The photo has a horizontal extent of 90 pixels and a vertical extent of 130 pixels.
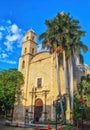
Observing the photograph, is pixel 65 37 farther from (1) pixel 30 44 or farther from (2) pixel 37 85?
(1) pixel 30 44

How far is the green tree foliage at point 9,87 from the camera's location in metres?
37.4

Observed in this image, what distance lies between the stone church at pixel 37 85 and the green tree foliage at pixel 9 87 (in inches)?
52.0

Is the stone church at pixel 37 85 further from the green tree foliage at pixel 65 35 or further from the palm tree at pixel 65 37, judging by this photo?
the green tree foliage at pixel 65 35

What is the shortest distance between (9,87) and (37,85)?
18.8 ft

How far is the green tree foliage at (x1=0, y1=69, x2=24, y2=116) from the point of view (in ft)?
123

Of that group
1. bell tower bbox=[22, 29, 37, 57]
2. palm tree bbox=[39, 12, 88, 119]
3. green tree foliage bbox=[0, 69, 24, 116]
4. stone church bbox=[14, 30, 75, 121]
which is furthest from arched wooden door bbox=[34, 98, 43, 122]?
Result: bell tower bbox=[22, 29, 37, 57]

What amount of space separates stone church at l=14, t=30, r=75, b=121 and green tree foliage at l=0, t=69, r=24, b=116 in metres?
1.32

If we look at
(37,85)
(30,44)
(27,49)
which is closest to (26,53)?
(27,49)

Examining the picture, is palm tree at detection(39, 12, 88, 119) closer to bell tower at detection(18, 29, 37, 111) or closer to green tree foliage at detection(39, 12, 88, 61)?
green tree foliage at detection(39, 12, 88, 61)

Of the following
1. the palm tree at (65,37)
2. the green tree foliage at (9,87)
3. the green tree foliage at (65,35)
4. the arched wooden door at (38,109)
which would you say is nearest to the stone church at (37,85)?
the arched wooden door at (38,109)

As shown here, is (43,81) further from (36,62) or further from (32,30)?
(32,30)

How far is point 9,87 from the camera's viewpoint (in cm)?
3816

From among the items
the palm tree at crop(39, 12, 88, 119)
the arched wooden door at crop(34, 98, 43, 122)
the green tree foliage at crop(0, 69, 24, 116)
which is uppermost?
the palm tree at crop(39, 12, 88, 119)

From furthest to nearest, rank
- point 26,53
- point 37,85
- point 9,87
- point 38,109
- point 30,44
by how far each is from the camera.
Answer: point 30,44, point 26,53, point 9,87, point 37,85, point 38,109
